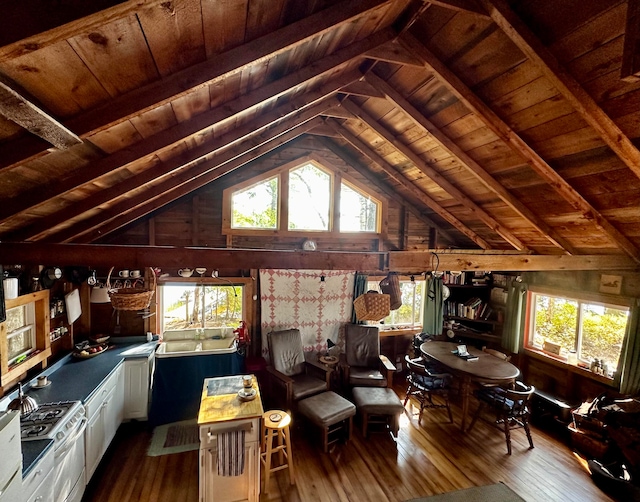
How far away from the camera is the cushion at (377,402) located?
3.77 meters

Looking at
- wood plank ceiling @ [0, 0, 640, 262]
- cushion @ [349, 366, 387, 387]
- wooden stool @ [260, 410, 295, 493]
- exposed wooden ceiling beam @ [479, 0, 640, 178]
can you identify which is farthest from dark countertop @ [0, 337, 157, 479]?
exposed wooden ceiling beam @ [479, 0, 640, 178]

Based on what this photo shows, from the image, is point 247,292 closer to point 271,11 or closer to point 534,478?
point 271,11

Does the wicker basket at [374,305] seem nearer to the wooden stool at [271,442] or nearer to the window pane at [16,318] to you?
the wooden stool at [271,442]

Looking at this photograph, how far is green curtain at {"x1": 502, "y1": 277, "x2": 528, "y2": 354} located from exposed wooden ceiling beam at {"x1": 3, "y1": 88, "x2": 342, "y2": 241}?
4.31 meters

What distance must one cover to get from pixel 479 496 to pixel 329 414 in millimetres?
1627

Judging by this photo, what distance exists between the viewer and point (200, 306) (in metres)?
4.64

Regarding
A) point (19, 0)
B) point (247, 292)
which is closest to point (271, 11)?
point (19, 0)

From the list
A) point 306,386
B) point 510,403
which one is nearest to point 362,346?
point 306,386

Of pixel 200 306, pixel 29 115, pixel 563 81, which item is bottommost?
pixel 200 306

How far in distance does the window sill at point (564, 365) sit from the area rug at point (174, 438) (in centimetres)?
510

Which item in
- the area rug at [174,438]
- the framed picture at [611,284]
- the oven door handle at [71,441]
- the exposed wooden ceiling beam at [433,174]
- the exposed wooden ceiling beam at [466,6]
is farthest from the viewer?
the framed picture at [611,284]

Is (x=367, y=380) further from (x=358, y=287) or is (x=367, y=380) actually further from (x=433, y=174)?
(x=433, y=174)

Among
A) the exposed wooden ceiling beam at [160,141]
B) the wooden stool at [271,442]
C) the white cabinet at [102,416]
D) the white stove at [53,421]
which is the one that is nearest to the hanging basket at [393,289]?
the wooden stool at [271,442]

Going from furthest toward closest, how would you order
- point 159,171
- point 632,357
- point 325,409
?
point 632,357
point 325,409
point 159,171
